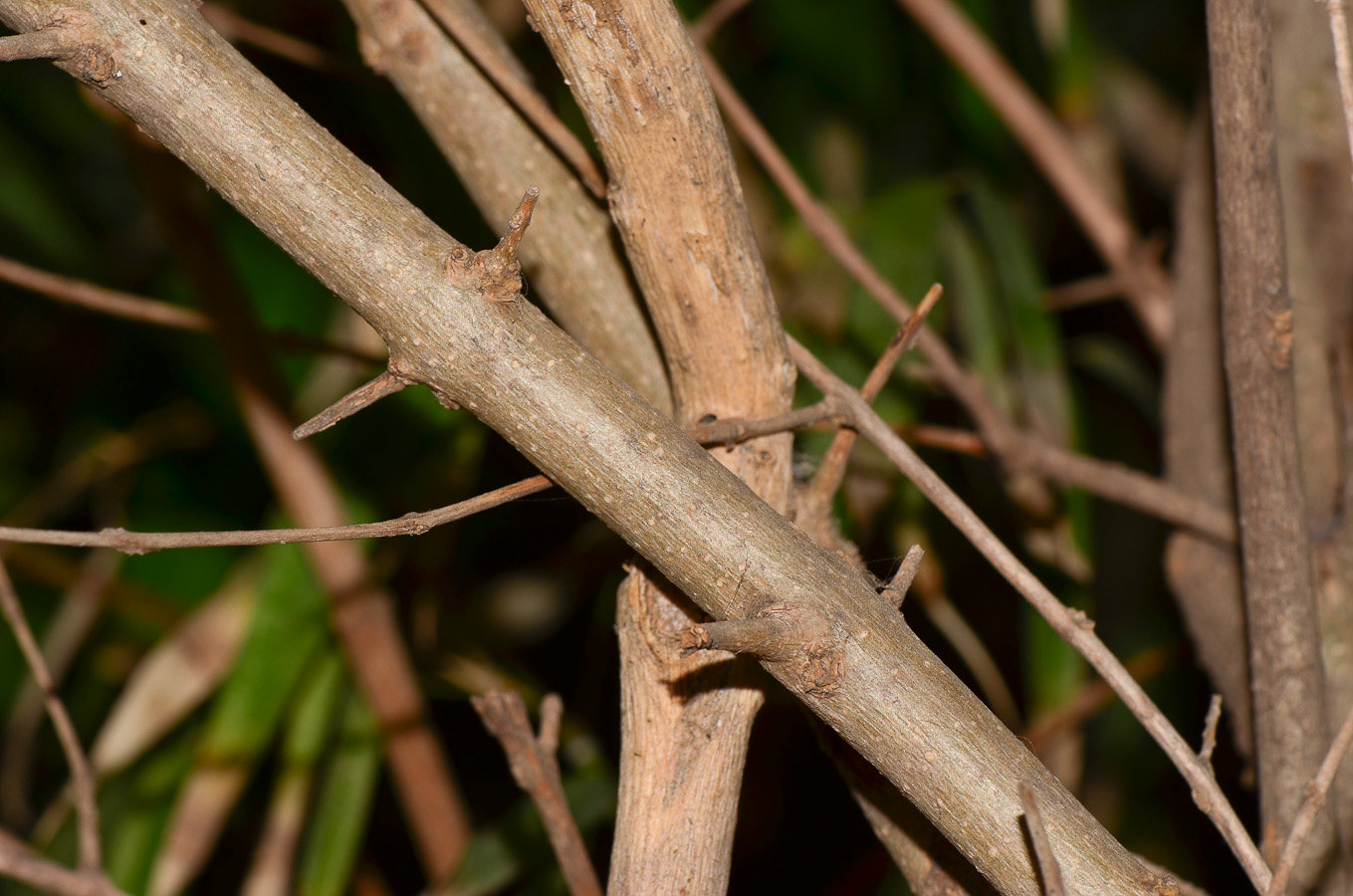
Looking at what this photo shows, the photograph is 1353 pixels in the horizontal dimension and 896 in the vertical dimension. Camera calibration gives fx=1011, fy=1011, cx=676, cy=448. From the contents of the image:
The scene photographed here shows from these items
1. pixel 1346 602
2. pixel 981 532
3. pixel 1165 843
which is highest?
pixel 981 532

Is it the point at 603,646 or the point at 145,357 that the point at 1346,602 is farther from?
the point at 145,357

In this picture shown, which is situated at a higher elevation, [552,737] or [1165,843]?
[552,737]

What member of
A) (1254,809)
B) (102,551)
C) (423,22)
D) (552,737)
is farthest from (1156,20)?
(102,551)

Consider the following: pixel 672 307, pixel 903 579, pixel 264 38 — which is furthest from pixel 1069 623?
pixel 264 38

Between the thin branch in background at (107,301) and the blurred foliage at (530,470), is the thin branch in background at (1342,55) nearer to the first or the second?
the blurred foliage at (530,470)

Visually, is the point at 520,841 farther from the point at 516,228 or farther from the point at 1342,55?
the point at 1342,55
